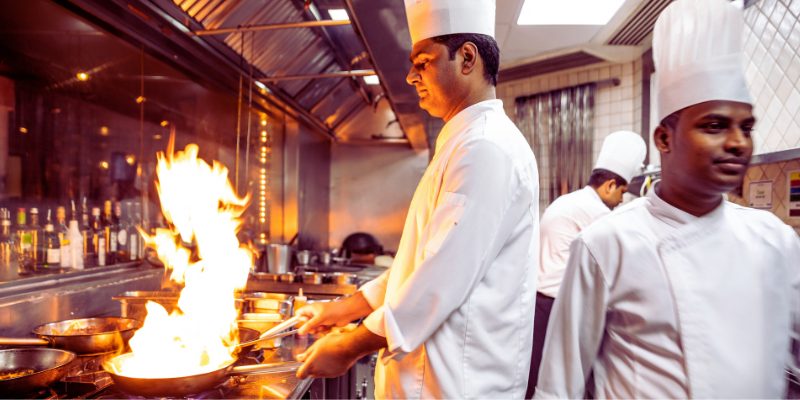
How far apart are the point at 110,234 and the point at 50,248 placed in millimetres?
386

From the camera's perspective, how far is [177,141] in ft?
10.5

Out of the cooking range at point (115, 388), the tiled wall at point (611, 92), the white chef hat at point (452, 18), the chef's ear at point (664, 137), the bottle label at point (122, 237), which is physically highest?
the tiled wall at point (611, 92)

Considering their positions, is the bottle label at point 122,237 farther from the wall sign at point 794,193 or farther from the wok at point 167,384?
the wall sign at point 794,193

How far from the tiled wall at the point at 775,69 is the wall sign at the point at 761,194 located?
7.0 inches

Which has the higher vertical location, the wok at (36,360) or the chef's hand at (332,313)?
the chef's hand at (332,313)

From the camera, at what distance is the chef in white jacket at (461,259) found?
1133mm

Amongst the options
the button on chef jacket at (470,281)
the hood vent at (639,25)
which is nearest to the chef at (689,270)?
the button on chef jacket at (470,281)

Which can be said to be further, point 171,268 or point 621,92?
point 621,92

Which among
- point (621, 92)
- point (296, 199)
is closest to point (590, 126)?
point (621, 92)

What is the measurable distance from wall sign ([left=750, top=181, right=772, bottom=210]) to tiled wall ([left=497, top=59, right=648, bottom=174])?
1.88 meters

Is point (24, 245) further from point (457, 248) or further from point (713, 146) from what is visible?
point (713, 146)

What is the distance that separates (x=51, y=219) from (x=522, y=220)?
7.02 feet

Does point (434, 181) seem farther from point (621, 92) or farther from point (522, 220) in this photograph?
point (621, 92)

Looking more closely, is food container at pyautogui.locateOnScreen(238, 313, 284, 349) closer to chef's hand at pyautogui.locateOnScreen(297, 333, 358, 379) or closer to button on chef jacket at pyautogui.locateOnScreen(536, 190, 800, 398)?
chef's hand at pyautogui.locateOnScreen(297, 333, 358, 379)
